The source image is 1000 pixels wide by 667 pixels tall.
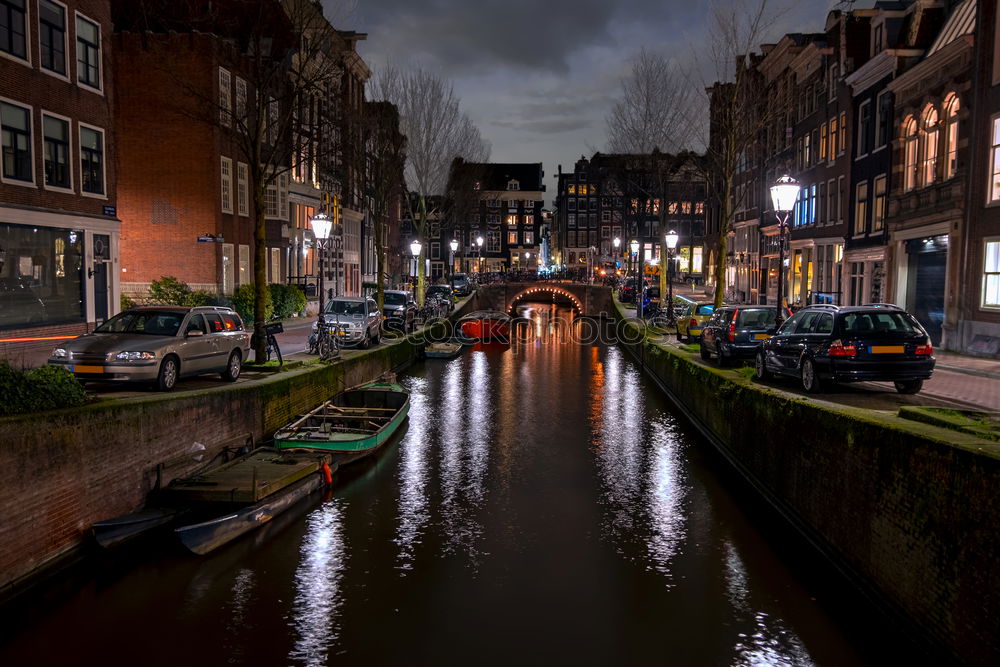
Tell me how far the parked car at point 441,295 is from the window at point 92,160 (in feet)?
85.1

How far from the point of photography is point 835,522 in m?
11.2

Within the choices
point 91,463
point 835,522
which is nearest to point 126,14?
point 91,463

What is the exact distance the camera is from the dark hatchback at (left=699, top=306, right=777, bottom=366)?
74.1 feet

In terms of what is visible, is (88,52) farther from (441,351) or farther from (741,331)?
(741,331)

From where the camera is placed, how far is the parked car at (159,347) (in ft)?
48.5

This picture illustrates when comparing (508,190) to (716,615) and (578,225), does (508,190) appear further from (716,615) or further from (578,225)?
(716,615)

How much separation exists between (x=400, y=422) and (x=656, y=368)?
44.2 feet

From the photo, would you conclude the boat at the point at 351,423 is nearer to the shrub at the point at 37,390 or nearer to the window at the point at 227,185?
the shrub at the point at 37,390

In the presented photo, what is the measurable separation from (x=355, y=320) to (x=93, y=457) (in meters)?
17.9

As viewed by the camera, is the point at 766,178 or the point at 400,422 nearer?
the point at 400,422

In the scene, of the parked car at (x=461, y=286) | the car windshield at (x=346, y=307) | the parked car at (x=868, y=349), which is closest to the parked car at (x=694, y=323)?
the car windshield at (x=346, y=307)

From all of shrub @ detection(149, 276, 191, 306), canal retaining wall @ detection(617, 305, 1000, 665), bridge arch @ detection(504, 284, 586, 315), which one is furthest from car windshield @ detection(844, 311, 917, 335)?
bridge arch @ detection(504, 284, 586, 315)

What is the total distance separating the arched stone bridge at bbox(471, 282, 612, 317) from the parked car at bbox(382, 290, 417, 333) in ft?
93.2

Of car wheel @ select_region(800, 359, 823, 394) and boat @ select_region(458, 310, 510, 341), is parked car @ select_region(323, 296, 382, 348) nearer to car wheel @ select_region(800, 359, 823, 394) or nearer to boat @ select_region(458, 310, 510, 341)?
boat @ select_region(458, 310, 510, 341)
